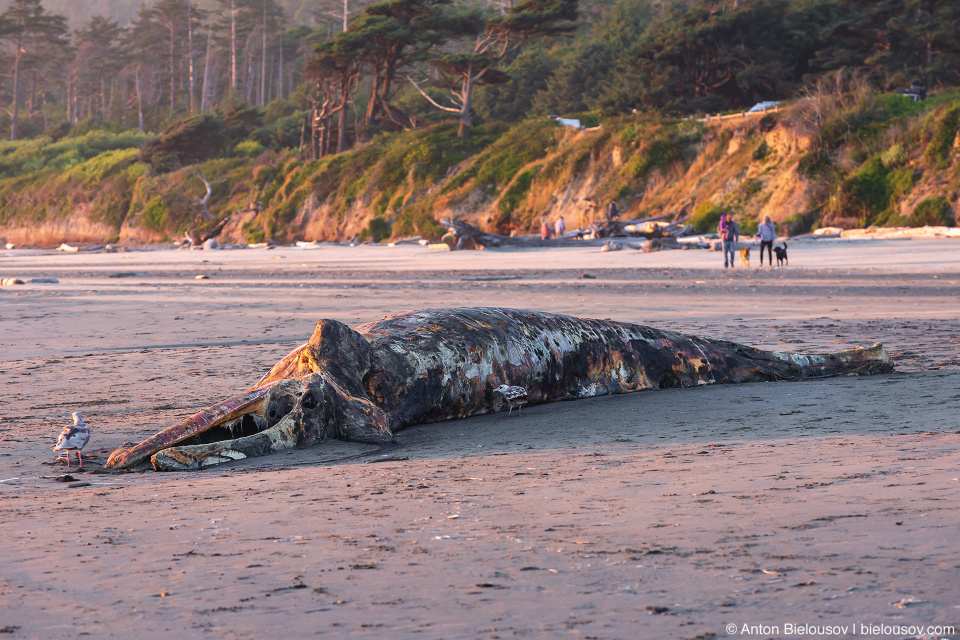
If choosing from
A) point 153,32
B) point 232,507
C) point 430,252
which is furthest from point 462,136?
point 153,32

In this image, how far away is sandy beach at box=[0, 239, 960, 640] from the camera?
7.93 feet

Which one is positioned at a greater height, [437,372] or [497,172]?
[497,172]

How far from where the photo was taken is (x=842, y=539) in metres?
2.88

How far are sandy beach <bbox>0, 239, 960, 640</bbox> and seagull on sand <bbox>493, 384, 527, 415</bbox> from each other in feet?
0.36

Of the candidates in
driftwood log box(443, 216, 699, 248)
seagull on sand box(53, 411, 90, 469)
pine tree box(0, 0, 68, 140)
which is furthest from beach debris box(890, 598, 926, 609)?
pine tree box(0, 0, 68, 140)

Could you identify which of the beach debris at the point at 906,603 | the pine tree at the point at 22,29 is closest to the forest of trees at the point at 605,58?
the pine tree at the point at 22,29

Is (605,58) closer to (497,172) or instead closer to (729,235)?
(497,172)

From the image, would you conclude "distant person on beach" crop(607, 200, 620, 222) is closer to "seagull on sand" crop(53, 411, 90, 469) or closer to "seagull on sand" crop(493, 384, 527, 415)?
"seagull on sand" crop(493, 384, 527, 415)

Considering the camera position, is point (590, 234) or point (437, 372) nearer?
point (437, 372)

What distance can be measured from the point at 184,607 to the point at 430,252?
3285 centimetres

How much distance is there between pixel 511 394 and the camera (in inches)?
240

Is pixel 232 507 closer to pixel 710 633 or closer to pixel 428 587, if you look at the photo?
pixel 428 587

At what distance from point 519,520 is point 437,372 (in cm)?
251

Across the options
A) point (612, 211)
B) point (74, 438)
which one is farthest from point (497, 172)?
point (74, 438)
